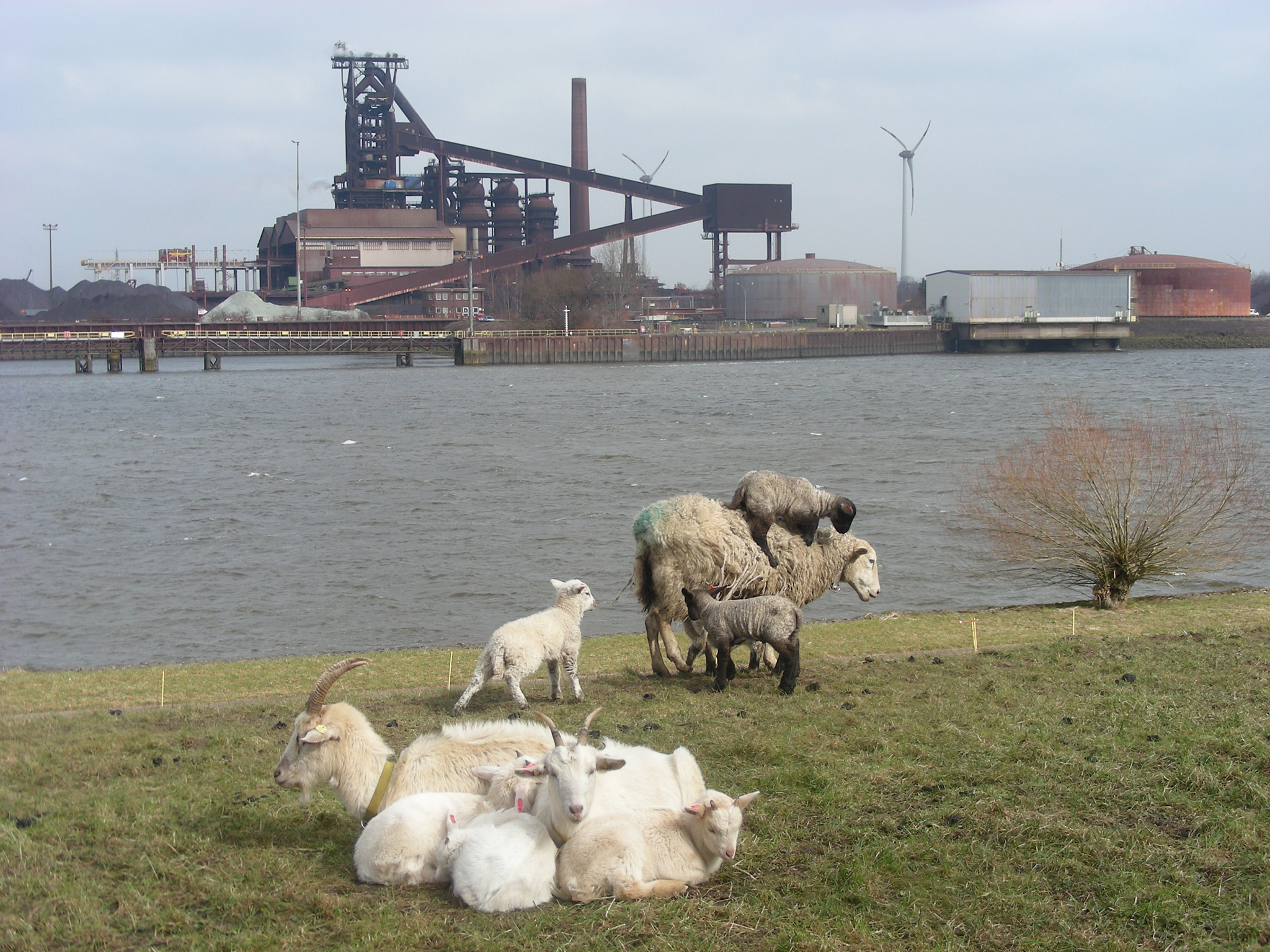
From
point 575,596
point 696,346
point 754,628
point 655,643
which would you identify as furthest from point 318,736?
point 696,346

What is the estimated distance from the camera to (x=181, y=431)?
49.3 meters

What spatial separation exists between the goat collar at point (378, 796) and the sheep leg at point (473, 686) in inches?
95.9

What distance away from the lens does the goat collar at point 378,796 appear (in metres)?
5.81

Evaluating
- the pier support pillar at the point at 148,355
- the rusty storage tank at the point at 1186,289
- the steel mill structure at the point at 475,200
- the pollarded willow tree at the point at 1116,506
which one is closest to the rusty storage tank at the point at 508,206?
the steel mill structure at the point at 475,200

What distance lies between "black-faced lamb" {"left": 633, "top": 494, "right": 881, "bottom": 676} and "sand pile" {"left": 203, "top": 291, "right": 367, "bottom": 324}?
101 meters

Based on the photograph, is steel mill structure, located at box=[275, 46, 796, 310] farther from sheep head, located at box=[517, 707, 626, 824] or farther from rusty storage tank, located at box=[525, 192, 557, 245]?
sheep head, located at box=[517, 707, 626, 824]

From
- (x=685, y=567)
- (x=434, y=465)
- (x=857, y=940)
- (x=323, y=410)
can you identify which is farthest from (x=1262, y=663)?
(x=323, y=410)

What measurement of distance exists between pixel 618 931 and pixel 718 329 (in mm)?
110884

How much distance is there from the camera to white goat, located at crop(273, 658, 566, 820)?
582cm

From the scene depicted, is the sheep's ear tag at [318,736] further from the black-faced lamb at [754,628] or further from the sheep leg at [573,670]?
the black-faced lamb at [754,628]

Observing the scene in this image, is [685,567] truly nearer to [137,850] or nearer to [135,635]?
[137,850]

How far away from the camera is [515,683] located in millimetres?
8523

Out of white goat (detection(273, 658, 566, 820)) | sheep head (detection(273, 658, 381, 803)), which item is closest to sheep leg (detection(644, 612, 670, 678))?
white goat (detection(273, 658, 566, 820))

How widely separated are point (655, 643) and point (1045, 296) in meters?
99.4
